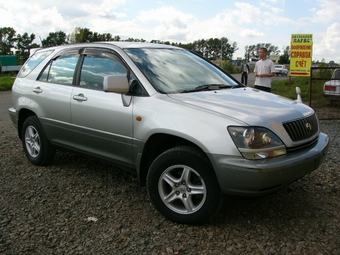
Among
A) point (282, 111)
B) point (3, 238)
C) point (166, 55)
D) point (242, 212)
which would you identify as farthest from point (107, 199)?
point (282, 111)

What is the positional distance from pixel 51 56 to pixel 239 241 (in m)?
3.56

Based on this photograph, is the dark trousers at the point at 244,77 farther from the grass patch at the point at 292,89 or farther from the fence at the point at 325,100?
the fence at the point at 325,100

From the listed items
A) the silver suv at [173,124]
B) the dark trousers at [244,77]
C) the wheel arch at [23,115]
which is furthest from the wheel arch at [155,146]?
the dark trousers at [244,77]

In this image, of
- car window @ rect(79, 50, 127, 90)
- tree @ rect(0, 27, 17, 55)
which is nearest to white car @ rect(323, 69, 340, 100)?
car window @ rect(79, 50, 127, 90)

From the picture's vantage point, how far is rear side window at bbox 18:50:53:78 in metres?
5.32

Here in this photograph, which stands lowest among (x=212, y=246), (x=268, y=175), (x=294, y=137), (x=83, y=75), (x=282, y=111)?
(x=212, y=246)

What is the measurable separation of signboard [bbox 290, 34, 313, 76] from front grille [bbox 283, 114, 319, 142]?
31.4ft

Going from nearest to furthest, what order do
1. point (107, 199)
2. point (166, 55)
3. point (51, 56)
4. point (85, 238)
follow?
point (85, 238)
point (107, 199)
point (166, 55)
point (51, 56)

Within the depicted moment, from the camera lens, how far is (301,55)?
12797mm

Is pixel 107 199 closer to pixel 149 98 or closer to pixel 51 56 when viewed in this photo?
pixel 149 98

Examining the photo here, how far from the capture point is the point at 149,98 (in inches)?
145

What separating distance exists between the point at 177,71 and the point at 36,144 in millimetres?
2453

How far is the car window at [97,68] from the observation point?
418cm

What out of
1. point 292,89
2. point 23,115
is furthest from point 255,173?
point 292,89
